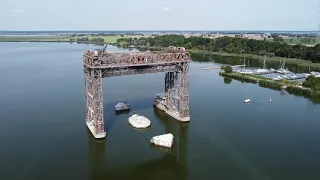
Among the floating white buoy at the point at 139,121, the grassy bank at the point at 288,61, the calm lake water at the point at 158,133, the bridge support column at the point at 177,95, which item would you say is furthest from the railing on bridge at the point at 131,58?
the grassy bank at the point at 288,61

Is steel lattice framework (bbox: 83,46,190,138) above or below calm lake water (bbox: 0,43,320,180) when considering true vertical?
above

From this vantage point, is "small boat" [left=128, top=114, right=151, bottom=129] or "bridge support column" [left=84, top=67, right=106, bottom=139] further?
"small boat" [left=128, top=114, right=151, bottom=129]

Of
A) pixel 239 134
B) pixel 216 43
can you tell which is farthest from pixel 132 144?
pixel 216 43

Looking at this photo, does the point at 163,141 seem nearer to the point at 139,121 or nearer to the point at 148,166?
the point at 148,166

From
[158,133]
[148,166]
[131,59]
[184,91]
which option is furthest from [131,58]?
[148,166]

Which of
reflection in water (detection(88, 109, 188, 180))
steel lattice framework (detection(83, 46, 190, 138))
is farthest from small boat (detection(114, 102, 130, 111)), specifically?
reflection in water (detection(88, 109, 188, 180))

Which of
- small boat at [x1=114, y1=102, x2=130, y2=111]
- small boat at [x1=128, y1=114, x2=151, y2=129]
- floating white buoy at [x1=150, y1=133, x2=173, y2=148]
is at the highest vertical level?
small boat at [x1=114, y1=102, x2=130, y2=111]

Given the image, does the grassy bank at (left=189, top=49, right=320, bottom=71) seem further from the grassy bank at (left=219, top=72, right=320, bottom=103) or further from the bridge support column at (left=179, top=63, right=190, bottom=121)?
the bridge support column at (left=179, top=63, right=190, bottom=121)
